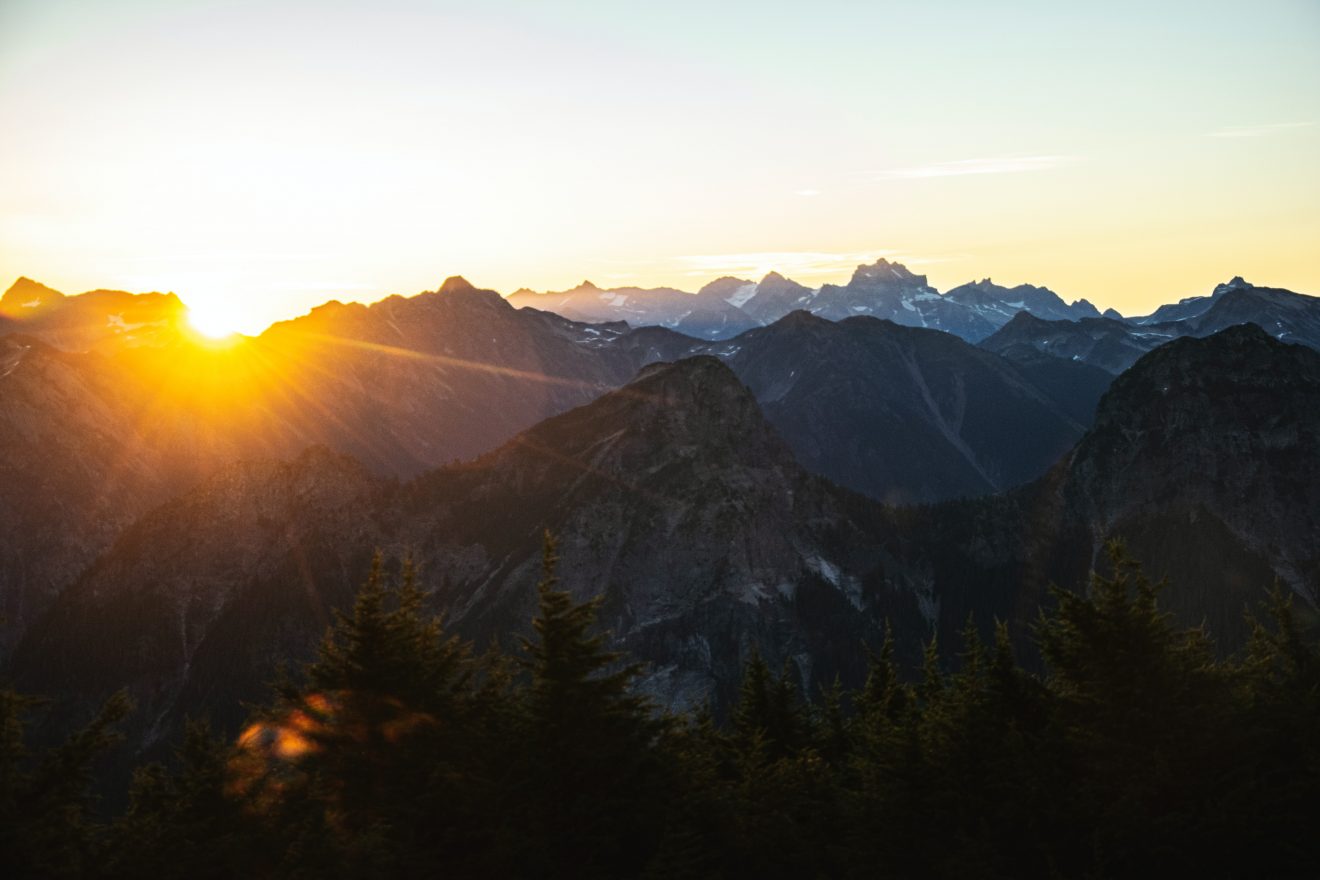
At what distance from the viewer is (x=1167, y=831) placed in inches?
912

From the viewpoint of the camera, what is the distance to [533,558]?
441 ft

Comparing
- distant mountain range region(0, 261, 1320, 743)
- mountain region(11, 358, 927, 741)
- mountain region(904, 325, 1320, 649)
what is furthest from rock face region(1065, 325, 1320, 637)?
mountain region(11, 358, 927, 741)

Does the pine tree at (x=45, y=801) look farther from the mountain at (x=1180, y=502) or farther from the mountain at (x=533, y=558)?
the mountain at (x=1180, y=502)

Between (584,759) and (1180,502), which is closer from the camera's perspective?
(584,759)

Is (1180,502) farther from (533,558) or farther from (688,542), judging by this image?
(533,558)

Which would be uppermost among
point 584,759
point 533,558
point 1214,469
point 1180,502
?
point 584,759

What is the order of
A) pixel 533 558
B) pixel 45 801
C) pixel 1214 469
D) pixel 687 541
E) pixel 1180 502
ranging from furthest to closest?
pixel 1214 469
pixel 1180 502
pixel 687 541
pixel 533 558
pixel 45 801

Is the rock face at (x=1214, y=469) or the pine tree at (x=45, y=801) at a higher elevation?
the pine tree at (x=45, y=801)

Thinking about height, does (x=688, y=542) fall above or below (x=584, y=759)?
below

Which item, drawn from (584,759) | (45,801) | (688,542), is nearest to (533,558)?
(688,542)

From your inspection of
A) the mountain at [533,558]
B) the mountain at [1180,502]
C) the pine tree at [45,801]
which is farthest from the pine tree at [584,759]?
the mountain at [1180,502]

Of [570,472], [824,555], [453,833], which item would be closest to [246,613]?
[570,472]

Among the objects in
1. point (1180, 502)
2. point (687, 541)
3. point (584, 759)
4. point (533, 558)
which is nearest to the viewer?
point (584, 759)

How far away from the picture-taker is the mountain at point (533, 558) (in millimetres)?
131125
